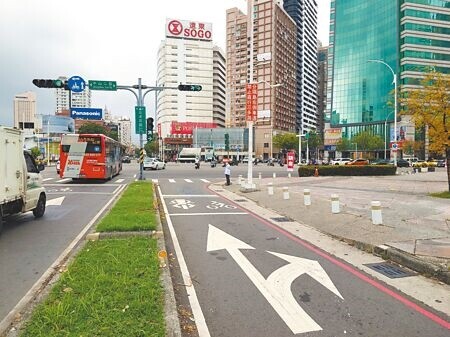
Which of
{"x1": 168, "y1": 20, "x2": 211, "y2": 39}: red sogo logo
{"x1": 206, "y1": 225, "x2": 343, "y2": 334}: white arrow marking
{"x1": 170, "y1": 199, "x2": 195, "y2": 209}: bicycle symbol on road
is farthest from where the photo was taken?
{"x1": 168, "y1": 20, "x2": 211, "y2": 39}: red sogo logo

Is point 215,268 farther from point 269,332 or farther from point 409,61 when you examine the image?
point 409,61

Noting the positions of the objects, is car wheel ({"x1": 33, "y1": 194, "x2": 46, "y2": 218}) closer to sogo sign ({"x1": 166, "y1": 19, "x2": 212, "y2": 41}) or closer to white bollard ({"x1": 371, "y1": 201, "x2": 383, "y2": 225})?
white bollard ({"x1": 371, "y1": 201, "x2": 383, "y2": 225})

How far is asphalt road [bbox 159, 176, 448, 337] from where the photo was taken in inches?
159

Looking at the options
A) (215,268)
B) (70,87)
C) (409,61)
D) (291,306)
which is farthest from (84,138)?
(409,61)

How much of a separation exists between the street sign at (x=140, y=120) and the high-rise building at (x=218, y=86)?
115510 mm

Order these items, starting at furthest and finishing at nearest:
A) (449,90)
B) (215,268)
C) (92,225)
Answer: (449,90) < (92,225) < (215,268)

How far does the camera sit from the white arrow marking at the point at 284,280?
13.8ft

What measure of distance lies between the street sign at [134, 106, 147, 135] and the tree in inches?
735

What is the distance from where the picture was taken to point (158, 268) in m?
5.52

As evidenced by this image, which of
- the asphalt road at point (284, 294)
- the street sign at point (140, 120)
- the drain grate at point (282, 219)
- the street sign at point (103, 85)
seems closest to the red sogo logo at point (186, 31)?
the street sign at point (140, 120)

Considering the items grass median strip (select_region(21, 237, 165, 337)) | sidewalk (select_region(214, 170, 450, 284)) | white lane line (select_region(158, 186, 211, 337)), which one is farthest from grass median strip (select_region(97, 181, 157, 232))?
sidewalk (select_region(214, 170, 450, 284))

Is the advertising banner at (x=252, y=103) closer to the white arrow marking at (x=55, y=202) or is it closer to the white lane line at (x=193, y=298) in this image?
the white arrow marking at (x=55, y=202)

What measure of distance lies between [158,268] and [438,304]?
4.09 meters

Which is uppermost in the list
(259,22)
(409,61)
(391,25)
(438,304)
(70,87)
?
(259,22)
